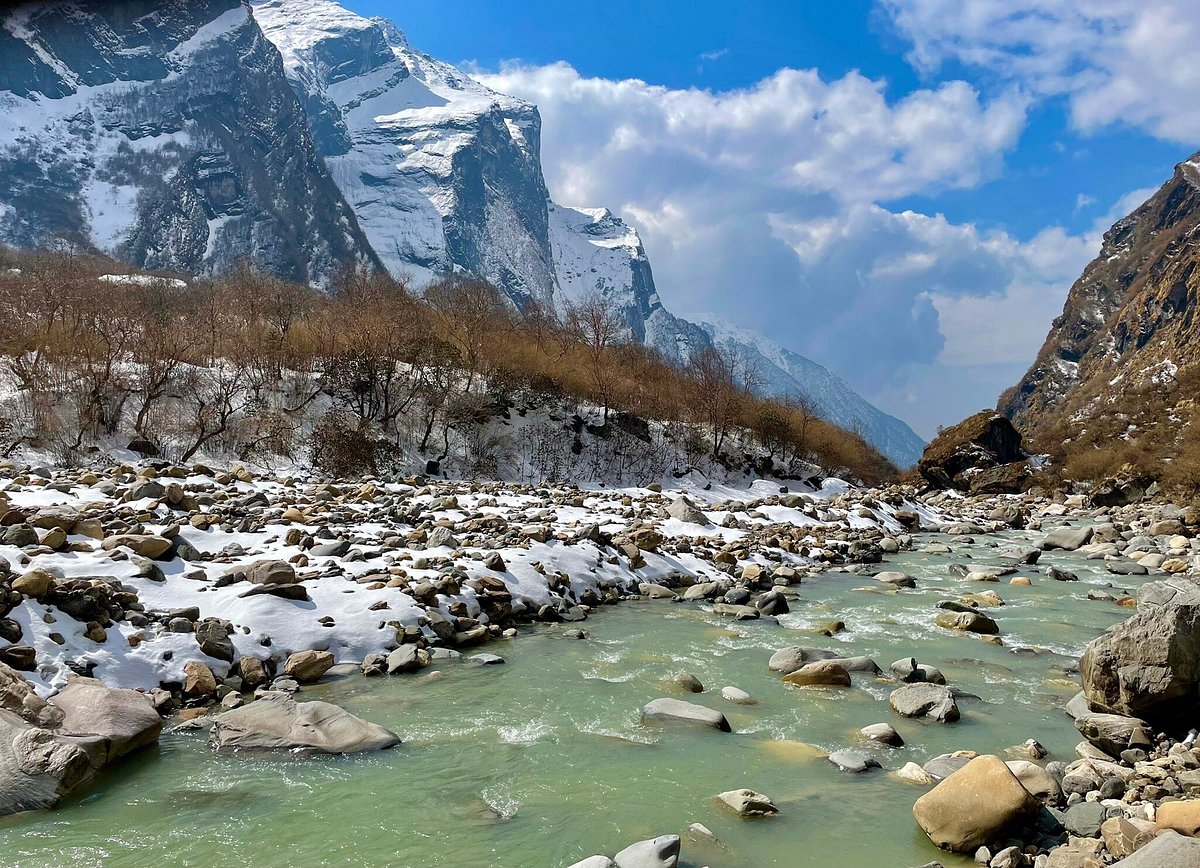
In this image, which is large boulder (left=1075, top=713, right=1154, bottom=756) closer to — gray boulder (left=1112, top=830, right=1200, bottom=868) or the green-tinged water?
the green-tinged water

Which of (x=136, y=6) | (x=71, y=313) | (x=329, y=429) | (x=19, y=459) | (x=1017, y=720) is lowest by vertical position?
(x=1017, y=720)

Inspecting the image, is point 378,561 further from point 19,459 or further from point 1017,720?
point 19,459

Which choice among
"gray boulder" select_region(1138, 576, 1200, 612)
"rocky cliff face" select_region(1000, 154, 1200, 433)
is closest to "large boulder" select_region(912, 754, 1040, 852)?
"gray boulder" select_region(1138, 576, 1200, 612)

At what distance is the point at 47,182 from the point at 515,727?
182 meters

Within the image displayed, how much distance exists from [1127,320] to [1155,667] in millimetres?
110420

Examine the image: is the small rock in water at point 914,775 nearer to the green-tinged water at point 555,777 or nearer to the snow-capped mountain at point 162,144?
the green-tinged water at point 555,777

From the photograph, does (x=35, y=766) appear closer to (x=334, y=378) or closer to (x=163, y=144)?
(x=334, y=378)

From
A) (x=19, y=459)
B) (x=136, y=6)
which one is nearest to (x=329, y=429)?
(x=19, y=459)

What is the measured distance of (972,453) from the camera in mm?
52031

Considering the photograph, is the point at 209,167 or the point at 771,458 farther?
the point at 209,167

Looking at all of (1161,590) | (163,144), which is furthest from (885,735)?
(163,144)

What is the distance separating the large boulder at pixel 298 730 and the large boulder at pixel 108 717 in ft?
1.95

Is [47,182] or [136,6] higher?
[136,6]

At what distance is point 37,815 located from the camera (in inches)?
203
